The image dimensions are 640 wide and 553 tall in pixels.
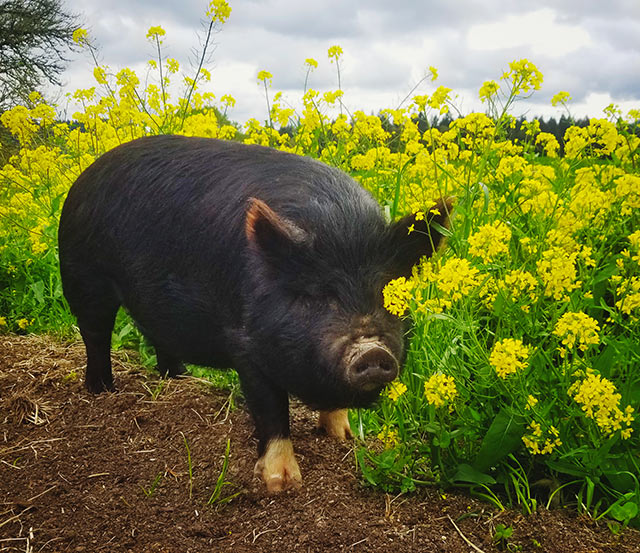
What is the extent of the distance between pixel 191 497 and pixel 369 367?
1070 mm

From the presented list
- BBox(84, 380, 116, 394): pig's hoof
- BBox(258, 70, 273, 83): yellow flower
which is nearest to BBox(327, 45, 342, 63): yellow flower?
BBox(258, 70, 273, 83): yellow flower

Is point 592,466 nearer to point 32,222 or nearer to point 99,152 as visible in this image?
point 99,152

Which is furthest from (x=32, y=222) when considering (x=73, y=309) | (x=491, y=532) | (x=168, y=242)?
(x=491, y=532)

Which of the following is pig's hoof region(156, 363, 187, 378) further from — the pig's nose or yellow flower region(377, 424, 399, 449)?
the pig's nose

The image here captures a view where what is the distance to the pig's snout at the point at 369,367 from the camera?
8.25 ft

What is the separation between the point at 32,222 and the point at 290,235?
5051 mm

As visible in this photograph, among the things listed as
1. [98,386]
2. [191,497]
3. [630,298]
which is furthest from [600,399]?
[98,386]

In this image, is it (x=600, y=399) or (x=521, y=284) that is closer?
(x=600, y=399)

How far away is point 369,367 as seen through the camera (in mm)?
2518

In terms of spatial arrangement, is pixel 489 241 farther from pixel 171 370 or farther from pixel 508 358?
pixel 171 370

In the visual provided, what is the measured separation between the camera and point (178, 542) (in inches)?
106

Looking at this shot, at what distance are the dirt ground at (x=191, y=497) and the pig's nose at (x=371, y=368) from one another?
0.57m

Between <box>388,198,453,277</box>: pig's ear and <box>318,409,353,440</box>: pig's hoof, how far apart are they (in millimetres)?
963

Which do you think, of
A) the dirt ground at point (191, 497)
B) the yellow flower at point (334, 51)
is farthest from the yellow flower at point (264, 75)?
the dirt ground at point (191, 497)
